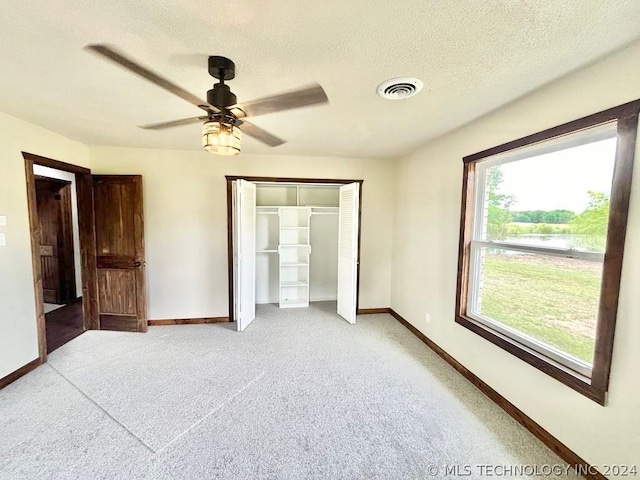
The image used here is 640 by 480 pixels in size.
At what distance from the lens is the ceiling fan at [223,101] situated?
4.77 ft

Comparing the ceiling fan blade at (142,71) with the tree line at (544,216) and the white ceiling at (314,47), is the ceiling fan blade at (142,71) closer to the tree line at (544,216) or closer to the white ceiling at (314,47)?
the white ceiling at (314,47)

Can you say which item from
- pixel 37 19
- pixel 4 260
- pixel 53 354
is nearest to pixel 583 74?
pixel 37 19

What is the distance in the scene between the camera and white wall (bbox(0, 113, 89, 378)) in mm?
2320

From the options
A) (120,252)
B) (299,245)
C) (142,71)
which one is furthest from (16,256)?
(299,245)

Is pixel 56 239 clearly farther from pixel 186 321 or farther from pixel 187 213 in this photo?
pixel 186 321

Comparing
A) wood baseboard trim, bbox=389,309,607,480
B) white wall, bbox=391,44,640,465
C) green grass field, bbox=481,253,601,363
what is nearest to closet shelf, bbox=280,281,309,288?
white wall, bbox=391,44,640,465

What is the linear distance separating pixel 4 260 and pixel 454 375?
4296 millimetres

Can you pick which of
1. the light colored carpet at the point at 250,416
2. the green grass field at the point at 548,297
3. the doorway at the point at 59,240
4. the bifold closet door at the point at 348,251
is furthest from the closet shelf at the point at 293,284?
the doorway at the point at 59,240

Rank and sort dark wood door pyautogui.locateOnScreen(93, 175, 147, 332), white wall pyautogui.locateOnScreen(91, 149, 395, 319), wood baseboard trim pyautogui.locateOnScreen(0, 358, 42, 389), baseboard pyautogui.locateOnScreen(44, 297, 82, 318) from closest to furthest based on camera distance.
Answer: wood baseboard trim pyautogui.locateOnScreen(0, 358, 42, 389) < dark wood door pyautogui.locateOnScreen(93, 175, 147, 332) < white wall pyautogui.locateOnScreen(91, 149, 395, 319) < baseboard pyautogui.locateOnScreen(44, 297, 82, 318)

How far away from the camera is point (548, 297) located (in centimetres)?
186

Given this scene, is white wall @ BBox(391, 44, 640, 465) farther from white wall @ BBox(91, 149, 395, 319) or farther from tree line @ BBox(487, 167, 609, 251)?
white wall @ BBox(91, 149, 395, 319)

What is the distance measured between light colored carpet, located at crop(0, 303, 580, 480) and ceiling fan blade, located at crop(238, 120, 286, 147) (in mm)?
2390

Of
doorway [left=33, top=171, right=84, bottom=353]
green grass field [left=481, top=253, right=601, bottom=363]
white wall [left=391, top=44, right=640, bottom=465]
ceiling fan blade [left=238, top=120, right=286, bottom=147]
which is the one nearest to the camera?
white wall [left=391, top=44, right=640, bottom=465]

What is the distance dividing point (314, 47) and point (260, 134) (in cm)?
156
